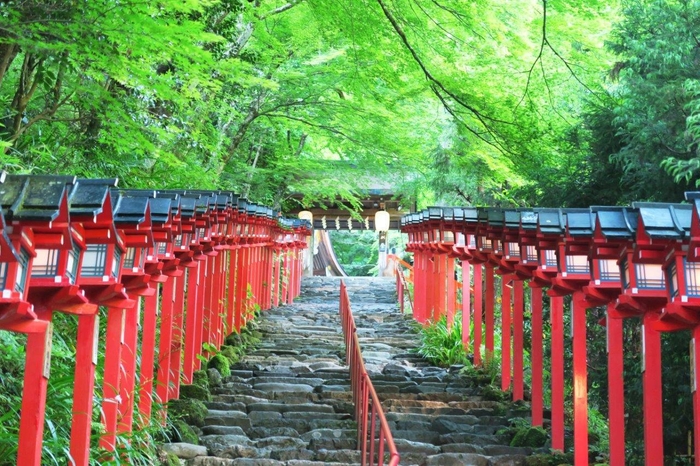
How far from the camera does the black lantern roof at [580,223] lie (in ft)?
28.0

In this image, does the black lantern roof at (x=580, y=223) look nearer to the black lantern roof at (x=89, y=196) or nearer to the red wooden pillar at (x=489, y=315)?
the black lantern roof at (x=89, y=196)

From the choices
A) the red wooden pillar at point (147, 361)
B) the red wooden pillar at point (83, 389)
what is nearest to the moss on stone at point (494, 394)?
the red wooden pillar at point (147, 361)

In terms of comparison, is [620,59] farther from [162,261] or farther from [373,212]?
[373,212]

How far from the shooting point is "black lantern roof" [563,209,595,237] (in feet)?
28.0

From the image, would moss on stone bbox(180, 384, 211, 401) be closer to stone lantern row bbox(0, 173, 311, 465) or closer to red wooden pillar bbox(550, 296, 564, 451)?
stone lantern row bbox(0, 173, 311, 465)

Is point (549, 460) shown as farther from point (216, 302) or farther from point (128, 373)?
point (216, 302)

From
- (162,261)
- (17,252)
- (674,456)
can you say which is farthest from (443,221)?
(17,252)

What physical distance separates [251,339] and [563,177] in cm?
775

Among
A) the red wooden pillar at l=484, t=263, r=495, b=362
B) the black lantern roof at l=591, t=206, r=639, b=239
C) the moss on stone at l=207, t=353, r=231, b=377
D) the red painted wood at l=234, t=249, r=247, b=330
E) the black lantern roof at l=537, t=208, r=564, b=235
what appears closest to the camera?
the black lantern roof at l=591, t=206, r=639, b=239

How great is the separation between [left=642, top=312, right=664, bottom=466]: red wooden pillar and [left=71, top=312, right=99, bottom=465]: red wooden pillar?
15.5ft

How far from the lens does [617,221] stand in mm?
7684

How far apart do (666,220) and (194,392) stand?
25.4ft

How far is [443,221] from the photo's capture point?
17.1 metres

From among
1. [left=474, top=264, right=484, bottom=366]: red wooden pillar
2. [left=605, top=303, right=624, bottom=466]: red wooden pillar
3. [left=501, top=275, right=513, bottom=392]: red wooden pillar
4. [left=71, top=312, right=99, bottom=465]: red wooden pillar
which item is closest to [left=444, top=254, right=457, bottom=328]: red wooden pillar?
[left=474, top=264, right=484, bottom=366]: red wooden pillar
